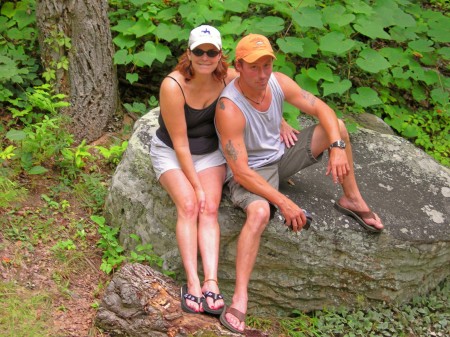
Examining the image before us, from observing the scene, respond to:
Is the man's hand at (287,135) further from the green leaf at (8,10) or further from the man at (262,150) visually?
the green leaf at (8,10)

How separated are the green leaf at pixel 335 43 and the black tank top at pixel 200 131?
1698mm

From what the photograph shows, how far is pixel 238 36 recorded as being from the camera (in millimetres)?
5996

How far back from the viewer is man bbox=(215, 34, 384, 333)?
3883 millimetres

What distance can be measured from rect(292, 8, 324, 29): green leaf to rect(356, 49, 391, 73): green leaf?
0.51 metres

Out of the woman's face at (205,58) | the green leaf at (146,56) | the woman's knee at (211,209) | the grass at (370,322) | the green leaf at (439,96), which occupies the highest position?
the woman's face at (205,58)

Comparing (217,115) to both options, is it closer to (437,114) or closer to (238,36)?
(238,36)

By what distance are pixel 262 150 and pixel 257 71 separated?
608 mm

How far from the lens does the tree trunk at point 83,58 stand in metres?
5.61

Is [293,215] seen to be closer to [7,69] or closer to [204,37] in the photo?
[204,37]

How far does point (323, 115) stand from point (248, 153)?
56 centimetres

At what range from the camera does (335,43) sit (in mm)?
5484

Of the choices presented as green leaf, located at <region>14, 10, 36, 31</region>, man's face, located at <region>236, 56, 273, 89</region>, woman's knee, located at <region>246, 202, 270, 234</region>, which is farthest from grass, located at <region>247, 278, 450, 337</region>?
green leaf, located at <region>14, 10, 36, 31</region>

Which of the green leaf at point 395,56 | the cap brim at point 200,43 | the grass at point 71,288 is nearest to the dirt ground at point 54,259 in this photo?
the grass at point 71,288

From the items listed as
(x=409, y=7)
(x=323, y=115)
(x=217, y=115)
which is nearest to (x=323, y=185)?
(x=323, y=115)
